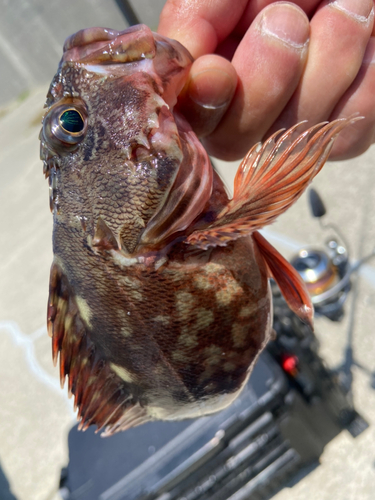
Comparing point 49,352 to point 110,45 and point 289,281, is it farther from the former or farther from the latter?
point 110,45

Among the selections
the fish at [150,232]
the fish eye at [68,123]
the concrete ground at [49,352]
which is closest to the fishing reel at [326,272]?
the concrete ground at [49,352]

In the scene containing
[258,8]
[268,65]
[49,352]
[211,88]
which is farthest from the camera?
[49,352]

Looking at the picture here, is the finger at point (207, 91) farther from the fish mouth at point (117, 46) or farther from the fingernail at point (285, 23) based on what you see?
the fingernail at point (285, 23)

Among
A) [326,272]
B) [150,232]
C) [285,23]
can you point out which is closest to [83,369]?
[150,232]

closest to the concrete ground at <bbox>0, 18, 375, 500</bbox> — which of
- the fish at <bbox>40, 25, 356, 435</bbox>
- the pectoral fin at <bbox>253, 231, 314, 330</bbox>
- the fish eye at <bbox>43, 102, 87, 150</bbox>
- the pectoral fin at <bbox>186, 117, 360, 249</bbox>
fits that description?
the fish at <bbox>40, 25, 356, 435</bbox>

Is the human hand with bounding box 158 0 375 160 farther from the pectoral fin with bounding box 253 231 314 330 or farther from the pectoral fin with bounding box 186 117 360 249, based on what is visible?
the pectoral fin with bounding box 253 231 314 330

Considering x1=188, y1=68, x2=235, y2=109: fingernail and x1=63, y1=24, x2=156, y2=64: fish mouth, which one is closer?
x1=63, y1=24, x2=156, y2=64: fish mouth

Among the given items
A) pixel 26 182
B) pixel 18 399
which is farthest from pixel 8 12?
pixel 18 399
